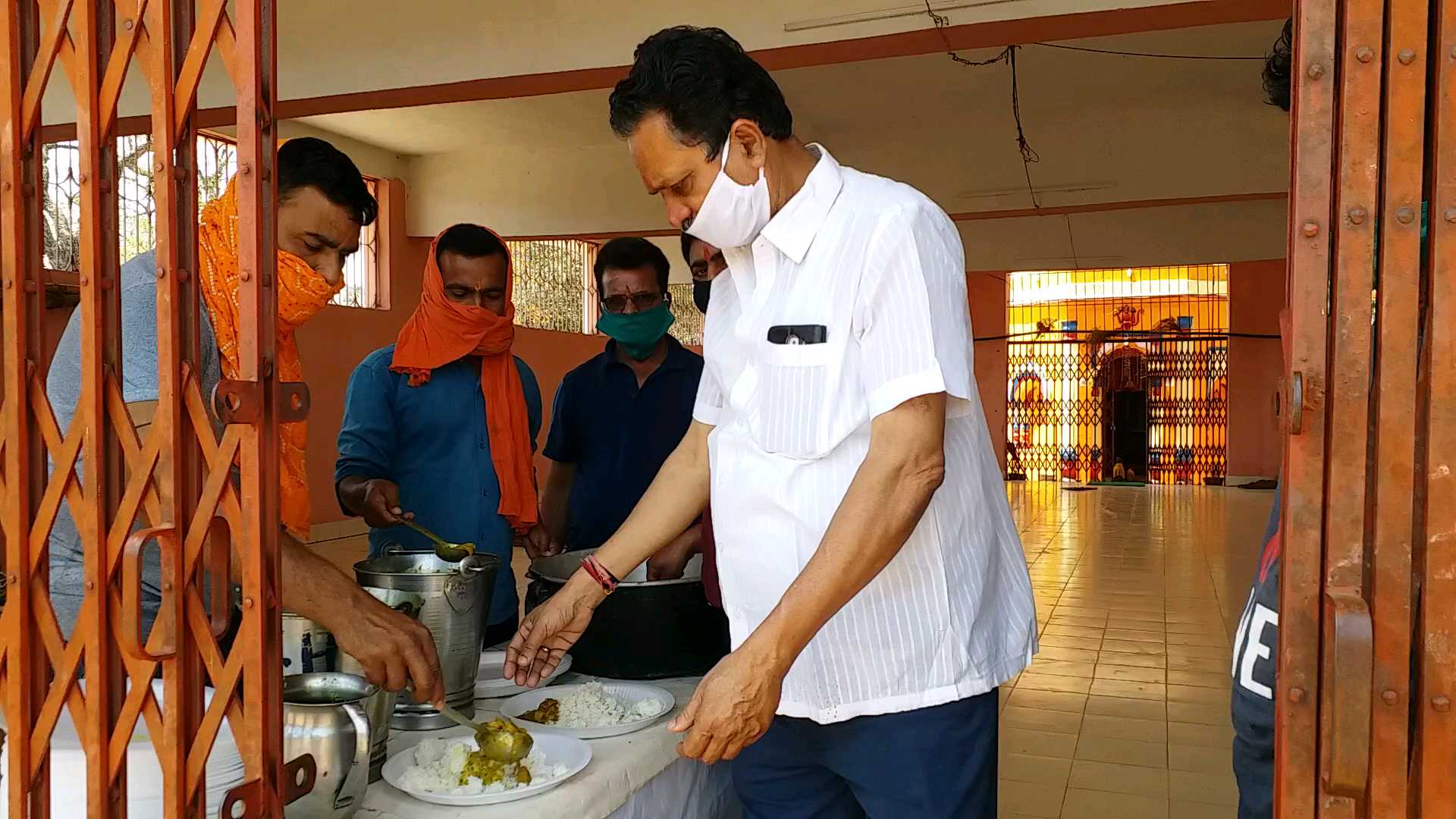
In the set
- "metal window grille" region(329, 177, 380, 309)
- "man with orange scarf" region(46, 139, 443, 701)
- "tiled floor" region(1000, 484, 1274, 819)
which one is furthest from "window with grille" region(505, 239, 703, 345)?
"man with orange scarf" region(46, 139, 443, 701)

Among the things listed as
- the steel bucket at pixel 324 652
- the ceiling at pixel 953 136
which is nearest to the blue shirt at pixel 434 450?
the steel bucket at pixel 324 652

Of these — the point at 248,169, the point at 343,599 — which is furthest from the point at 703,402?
the point at 248,169

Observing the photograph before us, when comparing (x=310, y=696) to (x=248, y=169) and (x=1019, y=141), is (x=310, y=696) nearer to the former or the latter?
(x=248, y=169)

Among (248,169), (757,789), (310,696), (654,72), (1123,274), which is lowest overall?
(757,789)

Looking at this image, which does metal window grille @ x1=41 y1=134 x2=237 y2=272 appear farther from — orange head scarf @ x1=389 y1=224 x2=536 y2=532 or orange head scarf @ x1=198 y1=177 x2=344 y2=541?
orange head scarf @ x1=198 y1=177 x2=344 y2=541

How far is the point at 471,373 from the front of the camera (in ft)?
8.84

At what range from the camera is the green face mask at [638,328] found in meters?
3.00

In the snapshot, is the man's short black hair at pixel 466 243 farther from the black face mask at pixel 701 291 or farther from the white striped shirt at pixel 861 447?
the white striped shirt at pixel 861 447

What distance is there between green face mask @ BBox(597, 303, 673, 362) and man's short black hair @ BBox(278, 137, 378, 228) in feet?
3.65

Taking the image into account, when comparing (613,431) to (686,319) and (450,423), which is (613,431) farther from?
(686,319)

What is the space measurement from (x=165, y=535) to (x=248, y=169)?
38cm

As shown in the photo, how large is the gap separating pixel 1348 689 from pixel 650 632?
1.24 m

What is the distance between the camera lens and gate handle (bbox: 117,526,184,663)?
110 cm

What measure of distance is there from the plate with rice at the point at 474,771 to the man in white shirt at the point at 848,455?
0.19m
